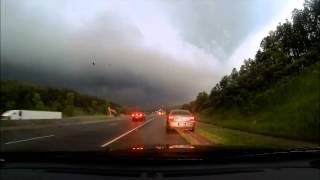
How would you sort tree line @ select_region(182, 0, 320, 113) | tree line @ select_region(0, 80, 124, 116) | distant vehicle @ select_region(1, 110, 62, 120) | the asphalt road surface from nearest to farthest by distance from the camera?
the asphalt road surface
tree line @ select_region(182, 0, 320, 113)
distant vehicle @ select_region(1, 110, 62, 120)
tree line @ select_region(0, 80, 124, 116)

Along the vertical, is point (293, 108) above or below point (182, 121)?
above

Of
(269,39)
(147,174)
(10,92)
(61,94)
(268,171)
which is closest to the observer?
(147,174)

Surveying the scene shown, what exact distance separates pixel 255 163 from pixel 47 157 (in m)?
1.77

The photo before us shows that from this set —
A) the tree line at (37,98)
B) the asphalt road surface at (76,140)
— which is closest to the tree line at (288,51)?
the asphalt road surface at (76,140)

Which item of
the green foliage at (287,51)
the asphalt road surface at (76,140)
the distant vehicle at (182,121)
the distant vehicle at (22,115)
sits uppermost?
the green foliage at (287,51)

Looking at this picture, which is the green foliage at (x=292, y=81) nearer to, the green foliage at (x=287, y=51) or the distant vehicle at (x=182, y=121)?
the green foliage at (x=287, y=51)

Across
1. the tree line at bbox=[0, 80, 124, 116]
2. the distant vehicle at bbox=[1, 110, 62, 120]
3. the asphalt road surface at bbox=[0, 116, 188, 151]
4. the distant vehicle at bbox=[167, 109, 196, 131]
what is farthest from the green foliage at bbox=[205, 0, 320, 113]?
the tree line at bbox=[0, 80, 124, 116]

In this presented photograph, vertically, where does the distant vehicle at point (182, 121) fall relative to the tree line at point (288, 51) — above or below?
below

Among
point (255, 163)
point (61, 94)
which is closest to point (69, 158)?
point (255, 163)

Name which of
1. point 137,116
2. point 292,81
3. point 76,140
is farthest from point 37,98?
point 76,140

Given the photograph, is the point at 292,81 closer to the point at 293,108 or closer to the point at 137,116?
the point at 293,108

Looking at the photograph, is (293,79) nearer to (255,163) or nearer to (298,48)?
(298,48)

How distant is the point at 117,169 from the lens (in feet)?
14.1

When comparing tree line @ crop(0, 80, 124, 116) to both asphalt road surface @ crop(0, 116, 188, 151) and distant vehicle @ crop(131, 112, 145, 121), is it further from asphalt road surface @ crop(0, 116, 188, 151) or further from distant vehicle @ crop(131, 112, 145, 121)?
asphalt road surface @ crop(0, 116, 188, 151)
